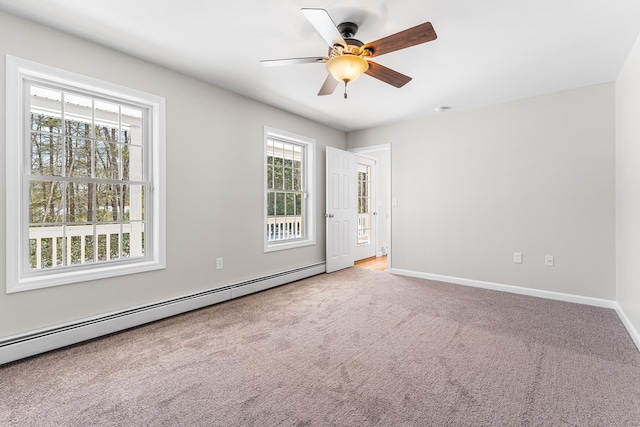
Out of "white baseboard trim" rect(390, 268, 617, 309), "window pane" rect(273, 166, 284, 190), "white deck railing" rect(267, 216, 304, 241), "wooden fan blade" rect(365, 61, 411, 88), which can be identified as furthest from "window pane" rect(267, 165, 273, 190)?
"white baseboard trim" rect(390, 268, 617, 309)

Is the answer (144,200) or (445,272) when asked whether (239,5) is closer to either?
(144,200)

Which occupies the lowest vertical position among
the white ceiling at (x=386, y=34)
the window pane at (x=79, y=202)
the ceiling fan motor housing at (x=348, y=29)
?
the window pane at (x=79, y=202)

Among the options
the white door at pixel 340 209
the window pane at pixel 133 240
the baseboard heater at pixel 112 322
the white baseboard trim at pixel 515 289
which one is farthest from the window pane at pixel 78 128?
the white baseboard trim at pixel 515 289

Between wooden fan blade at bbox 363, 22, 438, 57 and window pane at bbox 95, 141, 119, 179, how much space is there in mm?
2402

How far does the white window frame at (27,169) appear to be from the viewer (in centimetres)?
215

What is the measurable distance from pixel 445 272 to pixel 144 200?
12.9 ft

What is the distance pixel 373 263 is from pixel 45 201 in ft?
15.9

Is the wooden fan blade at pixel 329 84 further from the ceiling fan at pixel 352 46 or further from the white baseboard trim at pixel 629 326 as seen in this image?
the white baseboard trim at pixel 629 326

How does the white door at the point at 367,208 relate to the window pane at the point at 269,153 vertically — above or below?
below

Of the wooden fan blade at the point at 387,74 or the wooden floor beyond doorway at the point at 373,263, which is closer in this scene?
the wooden fan blade at the point at 387,74

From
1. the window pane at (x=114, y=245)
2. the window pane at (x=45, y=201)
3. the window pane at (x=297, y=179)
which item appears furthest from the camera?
the window pane at (x=297, y=179)

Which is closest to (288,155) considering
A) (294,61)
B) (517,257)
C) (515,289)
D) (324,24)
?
(294,61)

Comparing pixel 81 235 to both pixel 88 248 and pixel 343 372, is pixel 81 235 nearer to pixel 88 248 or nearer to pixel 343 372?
pixel 88 248

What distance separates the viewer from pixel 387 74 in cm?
246
